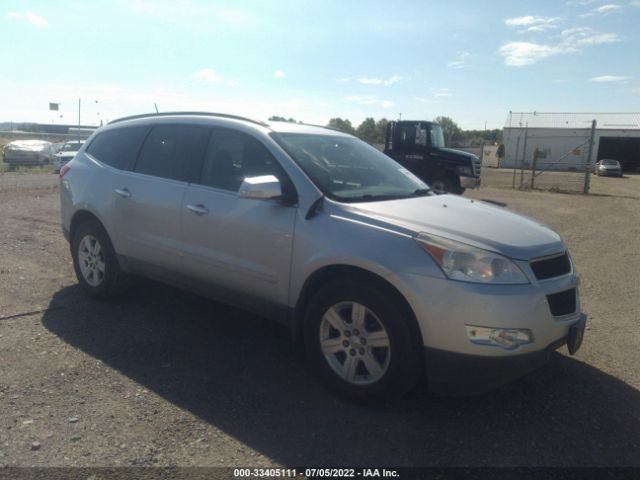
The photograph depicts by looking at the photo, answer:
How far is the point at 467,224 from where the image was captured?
3529mm

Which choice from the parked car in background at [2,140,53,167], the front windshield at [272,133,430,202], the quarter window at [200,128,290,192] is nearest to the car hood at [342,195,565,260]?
the front windshield at [272,133,430,202]

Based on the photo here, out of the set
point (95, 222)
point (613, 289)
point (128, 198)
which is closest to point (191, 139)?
point (128, 198)

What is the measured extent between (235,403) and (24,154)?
29.3 meters

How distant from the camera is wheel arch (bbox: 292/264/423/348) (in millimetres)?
3219

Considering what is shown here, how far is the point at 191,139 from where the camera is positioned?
4.64 m

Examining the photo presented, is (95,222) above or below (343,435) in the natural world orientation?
above

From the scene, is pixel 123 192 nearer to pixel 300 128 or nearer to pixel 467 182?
pixel 300 128

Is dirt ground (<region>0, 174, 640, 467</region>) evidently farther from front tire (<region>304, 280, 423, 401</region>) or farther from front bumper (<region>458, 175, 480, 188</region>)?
front bumper (<region>458, 175, 480, 188</region>)

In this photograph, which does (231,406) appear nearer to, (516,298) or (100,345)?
(100,345)

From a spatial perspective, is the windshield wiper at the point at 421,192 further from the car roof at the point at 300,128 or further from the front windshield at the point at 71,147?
the front windshield at the point at 71,147

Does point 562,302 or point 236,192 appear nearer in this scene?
point 562,302

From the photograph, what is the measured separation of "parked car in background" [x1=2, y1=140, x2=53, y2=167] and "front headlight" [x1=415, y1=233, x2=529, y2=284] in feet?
97.9

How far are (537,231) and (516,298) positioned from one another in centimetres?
86

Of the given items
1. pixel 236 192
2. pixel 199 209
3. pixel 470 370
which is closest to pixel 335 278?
pixel 470 370
